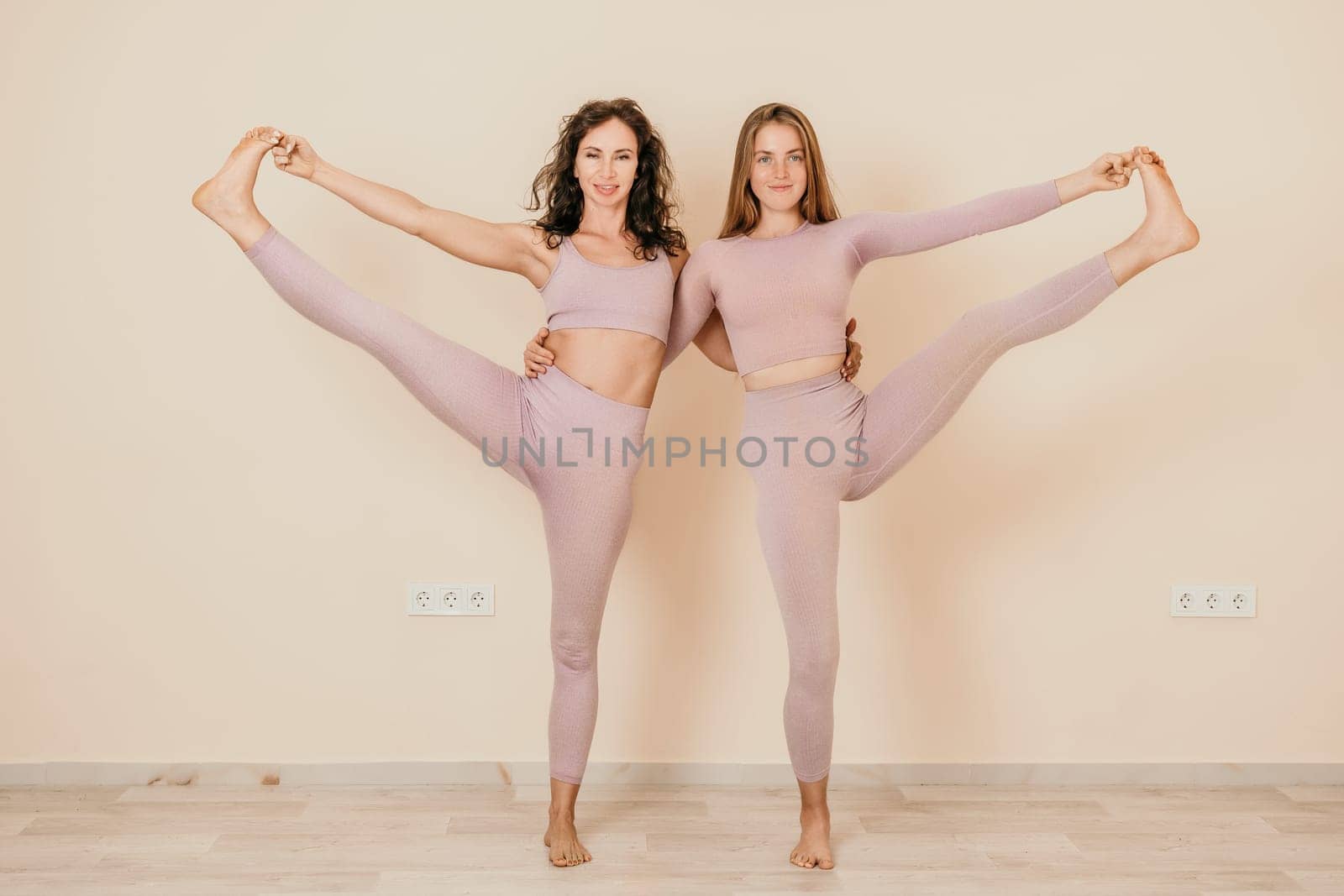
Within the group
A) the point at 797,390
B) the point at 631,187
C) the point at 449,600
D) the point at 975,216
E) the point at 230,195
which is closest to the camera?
the point at 230,195

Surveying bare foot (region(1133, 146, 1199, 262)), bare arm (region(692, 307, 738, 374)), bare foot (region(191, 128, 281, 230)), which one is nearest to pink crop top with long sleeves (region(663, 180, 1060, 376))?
bare arm (region(692, 307, 738, 374))

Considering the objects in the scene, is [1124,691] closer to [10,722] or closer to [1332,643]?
[1332,643]

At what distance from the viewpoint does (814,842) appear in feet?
7.82

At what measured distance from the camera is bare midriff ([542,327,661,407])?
2.38 m

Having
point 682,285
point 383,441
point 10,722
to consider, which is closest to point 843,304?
point 682,285

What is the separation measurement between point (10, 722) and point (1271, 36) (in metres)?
3.94

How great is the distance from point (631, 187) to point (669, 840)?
1588mm

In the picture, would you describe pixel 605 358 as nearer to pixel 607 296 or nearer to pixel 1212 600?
pixel 607 296

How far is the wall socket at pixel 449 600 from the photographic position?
288 cm

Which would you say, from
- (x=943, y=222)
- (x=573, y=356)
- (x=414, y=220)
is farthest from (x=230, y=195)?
(x=943, y=222)

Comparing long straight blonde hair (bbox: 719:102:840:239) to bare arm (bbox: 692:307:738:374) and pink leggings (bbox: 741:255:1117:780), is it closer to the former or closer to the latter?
bare arm (bbox: 692:307:738:374)

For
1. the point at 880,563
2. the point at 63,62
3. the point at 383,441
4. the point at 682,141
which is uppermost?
the point at 63,62

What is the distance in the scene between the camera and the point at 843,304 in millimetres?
2410

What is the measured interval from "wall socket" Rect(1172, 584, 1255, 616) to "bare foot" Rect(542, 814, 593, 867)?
1772 mm
